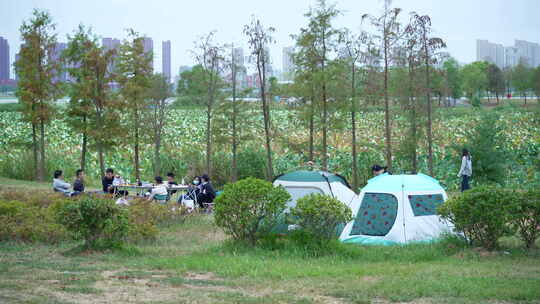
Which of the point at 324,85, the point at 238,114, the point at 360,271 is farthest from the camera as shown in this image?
the point at 238,114

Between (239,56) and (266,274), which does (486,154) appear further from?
(266,274)

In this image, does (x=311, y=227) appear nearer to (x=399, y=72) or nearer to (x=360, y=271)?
(x=360, y=271)

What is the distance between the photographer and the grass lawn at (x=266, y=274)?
7.39 m

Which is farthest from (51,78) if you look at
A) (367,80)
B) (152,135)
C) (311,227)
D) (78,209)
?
(311,227)

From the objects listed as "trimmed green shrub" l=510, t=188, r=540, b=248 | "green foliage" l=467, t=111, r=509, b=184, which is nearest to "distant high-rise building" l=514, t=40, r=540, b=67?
"green foliage" l=467, t=111, r=509, b=184

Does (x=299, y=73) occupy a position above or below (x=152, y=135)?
above

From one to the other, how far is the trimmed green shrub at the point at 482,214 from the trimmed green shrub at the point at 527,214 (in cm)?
13

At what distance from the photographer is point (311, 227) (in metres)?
10.7

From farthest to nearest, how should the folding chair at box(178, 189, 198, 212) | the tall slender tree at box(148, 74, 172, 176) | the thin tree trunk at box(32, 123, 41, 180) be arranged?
the thin tree trunk at box(32, 123, 41, 180) < the tall slender tree at box(148, 74, 172, 176) < the folding chair at box(178, 189, 198, 212)

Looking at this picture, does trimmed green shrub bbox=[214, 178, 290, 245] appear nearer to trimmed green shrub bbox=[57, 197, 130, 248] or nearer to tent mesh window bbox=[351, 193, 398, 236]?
trimmed green shrub bbox=[57, 197, 130, 248]

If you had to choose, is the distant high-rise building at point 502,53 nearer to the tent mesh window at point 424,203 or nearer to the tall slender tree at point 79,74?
the tall slender tree at point 79,74

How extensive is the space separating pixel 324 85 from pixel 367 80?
158 cm

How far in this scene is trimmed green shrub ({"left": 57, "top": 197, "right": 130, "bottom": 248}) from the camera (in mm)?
10695

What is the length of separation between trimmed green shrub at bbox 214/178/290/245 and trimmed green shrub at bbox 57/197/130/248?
1678 millimetres
